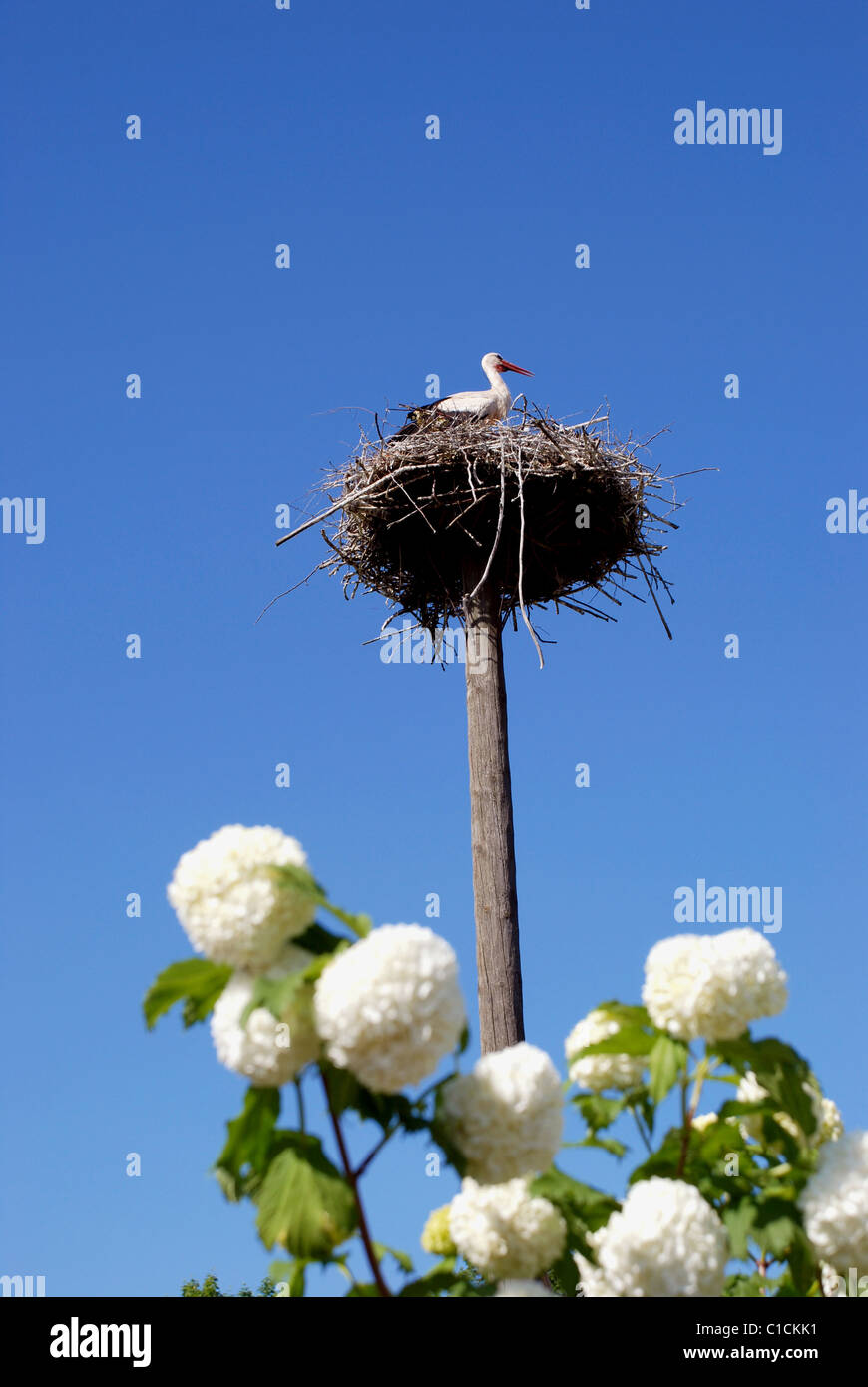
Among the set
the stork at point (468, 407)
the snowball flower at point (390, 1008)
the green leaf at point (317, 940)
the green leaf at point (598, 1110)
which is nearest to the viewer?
the snowball flower at point (390, 1008)

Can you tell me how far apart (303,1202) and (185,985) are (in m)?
0.33

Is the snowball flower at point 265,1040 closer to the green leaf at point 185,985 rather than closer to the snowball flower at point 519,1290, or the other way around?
the green leaf at point 185,985

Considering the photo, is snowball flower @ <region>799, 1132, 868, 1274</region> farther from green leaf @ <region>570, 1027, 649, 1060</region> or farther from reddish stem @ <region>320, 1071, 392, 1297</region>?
reddish stem @ <region>320, 1071, 392, 1297</region>

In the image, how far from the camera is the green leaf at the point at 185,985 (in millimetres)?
1681

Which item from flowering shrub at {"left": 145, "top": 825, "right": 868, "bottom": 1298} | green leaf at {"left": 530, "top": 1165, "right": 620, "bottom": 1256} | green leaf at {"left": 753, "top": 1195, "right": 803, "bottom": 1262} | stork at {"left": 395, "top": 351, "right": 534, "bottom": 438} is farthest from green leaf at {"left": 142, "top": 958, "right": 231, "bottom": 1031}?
stork at {"left": 395, "top": 351, "right": 534, "bottom": 438}

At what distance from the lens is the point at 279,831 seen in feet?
5.65

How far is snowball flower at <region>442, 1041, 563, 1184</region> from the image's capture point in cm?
160

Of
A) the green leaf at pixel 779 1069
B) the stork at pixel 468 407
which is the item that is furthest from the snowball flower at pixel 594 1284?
the stork at pixel 468 407

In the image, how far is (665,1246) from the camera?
165 cm

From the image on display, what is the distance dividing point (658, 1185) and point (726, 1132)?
0.26 m
